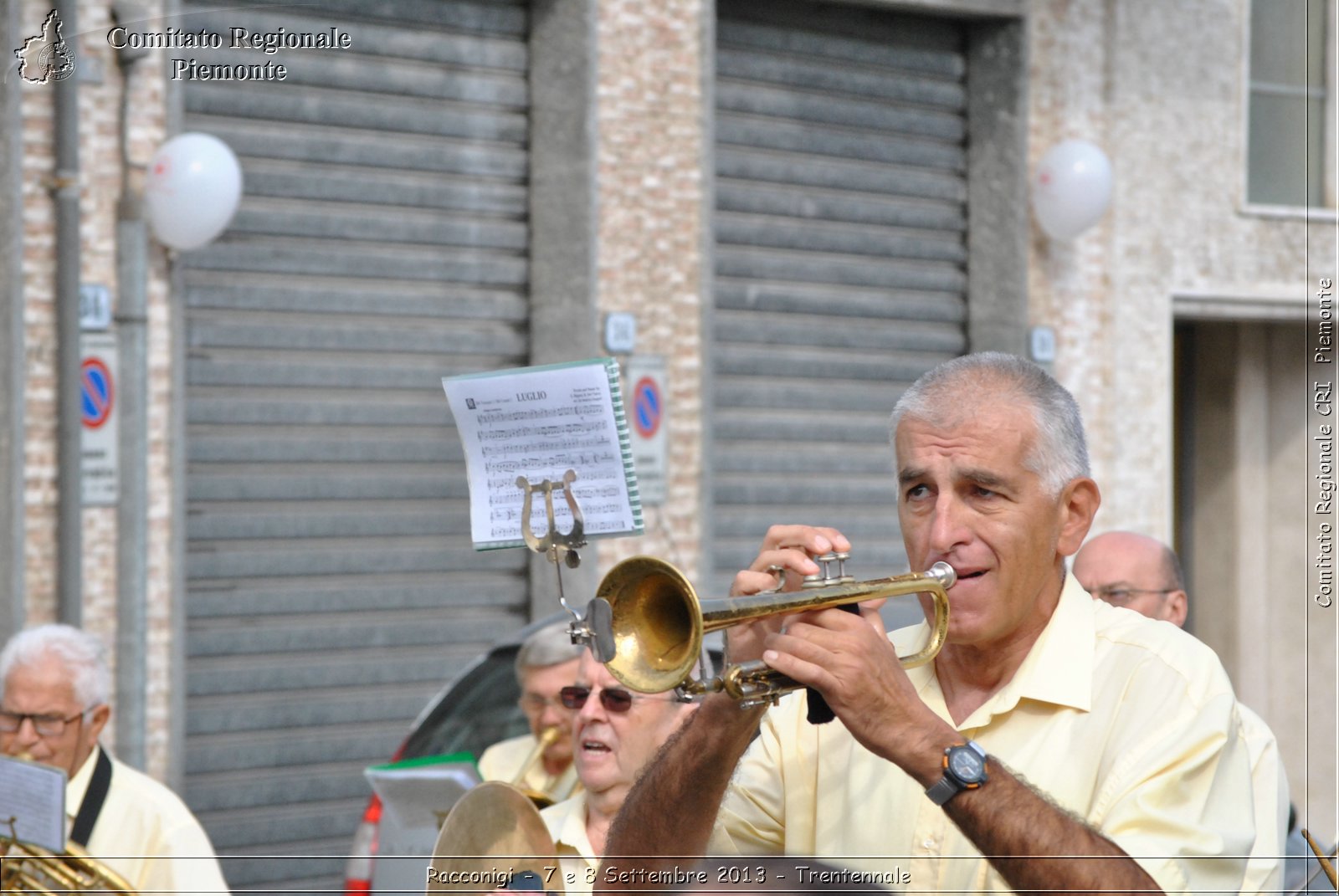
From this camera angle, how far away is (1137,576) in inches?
196

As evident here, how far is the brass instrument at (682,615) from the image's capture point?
8.32 ft

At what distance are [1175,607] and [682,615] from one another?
2.74 metres

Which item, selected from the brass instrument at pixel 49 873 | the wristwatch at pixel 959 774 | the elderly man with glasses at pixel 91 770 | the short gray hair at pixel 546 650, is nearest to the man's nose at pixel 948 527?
the wristwatch at pixel 959 774

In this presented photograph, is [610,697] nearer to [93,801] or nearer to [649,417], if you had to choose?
[93,801]

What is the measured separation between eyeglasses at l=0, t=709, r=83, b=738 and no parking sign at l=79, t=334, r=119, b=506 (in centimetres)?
288

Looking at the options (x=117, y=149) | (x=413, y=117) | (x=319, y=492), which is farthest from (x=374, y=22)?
(x=319, y=492)

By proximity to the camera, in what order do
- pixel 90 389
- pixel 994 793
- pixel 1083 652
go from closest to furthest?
pixel 994 793 < pixel 1083 652 < pixel 90 389

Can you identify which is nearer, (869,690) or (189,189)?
(869,690)

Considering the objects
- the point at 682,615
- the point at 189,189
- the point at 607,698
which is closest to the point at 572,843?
the point at 607,698

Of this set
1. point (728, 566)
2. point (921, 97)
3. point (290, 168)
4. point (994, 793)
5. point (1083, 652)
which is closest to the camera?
point (994, 793)

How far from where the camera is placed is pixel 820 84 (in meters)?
10.2

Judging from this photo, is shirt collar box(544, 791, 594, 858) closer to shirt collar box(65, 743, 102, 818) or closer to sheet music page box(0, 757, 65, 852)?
sheet music page box(0, 757, 65, 852)

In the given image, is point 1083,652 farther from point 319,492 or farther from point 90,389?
point 319,492

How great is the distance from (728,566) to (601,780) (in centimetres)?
603
